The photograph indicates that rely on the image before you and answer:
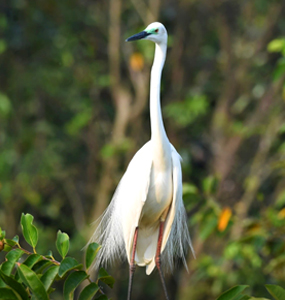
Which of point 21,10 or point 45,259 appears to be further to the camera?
point 21,10

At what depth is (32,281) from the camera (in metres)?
1.86

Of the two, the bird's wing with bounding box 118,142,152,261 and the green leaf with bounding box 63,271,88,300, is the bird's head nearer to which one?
the bird's wing with bounding box 118,142,152,261

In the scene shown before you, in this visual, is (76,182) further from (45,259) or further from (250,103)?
(45,259)

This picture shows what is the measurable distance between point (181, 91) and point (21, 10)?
2.46m

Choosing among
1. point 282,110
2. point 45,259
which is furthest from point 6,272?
point 282,110

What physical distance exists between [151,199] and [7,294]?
1181 mm

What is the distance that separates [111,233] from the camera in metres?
3.16

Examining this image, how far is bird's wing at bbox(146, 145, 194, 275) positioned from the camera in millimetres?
2895

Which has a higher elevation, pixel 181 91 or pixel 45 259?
pixel 45 259

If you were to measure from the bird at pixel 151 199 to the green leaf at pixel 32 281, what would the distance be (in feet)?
3.27

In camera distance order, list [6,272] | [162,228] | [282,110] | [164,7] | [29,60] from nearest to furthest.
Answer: [6,272]
[162,228]
[282,110]
[164,7]
[29,60]

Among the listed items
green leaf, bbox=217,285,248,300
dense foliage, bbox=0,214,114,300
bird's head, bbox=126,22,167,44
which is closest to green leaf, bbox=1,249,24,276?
dense foliage, bbox=0,214,114,300

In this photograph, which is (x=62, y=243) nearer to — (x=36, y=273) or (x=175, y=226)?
(x=36, y=273)

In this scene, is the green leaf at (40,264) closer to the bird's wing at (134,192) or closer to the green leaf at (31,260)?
the green leaf at (31,260)
